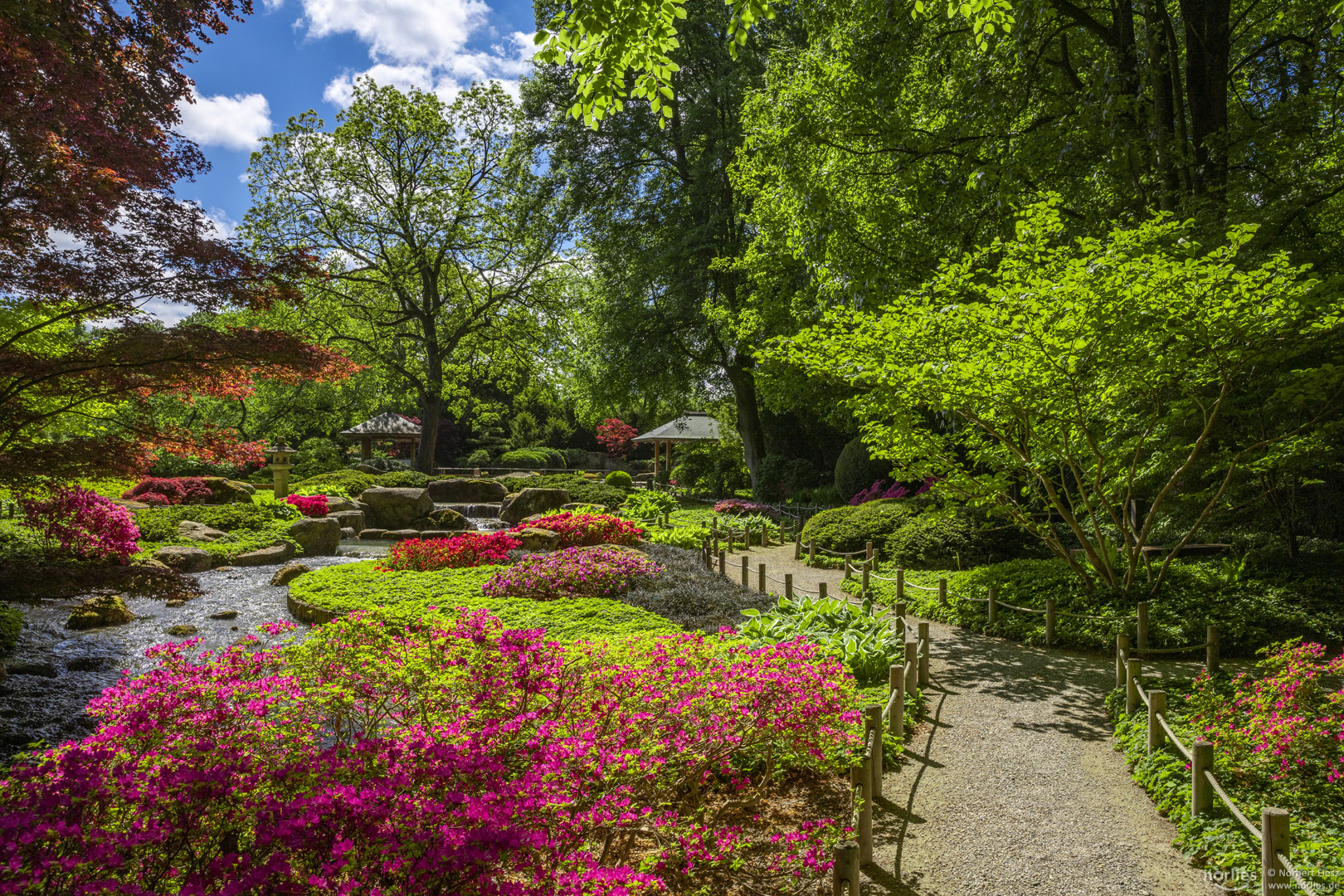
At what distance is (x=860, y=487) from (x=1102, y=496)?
10.4 meters

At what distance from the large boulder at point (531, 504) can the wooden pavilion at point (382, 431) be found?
13.1m

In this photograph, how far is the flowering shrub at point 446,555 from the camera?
10.4 metres

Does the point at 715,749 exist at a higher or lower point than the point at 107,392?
lower

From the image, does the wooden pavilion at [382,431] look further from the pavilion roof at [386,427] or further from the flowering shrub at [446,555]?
the flowering shrub at [446,555]

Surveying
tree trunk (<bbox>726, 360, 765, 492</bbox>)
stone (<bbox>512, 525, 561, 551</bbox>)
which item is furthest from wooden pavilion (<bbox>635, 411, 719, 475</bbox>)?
stone (<bbox>512, 525, 561, 551</bbox>)

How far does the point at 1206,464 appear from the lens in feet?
27.7

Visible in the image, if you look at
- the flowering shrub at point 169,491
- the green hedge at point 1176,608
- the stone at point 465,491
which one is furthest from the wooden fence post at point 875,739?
the stone at point 465,491

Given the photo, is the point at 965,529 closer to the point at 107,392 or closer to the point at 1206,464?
the point at 1206,464

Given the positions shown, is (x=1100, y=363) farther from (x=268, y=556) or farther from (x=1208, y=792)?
(x=268, y=556)

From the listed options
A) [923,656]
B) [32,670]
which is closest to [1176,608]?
[923,656]

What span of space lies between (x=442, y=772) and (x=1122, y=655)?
585 cm

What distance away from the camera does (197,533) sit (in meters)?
12.5

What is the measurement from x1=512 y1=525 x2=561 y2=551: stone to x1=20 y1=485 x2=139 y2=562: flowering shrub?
5.35m

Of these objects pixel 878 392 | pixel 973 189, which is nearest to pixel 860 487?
pixel 973 189
